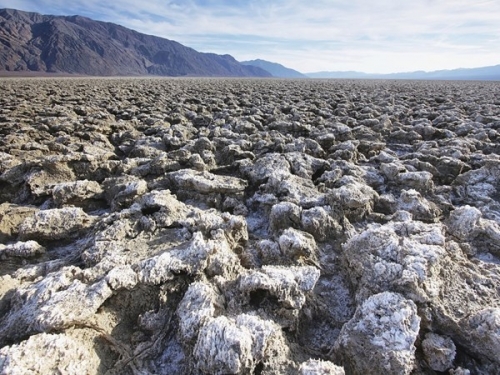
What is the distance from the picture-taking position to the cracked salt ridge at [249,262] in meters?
1.67

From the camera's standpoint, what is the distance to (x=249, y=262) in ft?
8.13

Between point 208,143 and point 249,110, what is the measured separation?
4.07 m

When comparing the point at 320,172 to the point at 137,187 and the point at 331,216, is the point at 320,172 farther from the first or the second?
the point at 137,187

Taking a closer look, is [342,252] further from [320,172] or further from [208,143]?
[208,143]

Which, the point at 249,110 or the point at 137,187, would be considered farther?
the point at 249,110

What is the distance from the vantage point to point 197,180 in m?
3.55

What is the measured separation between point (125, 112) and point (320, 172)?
5.97m

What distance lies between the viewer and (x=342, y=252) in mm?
2510

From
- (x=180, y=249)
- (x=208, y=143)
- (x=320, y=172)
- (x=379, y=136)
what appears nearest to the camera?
(x=180, y=249)

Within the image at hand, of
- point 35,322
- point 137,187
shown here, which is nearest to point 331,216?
point 137,187

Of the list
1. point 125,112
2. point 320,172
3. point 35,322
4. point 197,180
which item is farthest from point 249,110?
point 35,322

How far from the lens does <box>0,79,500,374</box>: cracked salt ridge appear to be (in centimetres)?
→ 167

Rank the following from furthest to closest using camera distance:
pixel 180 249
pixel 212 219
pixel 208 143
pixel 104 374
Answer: pixel 208 143, pixel 212 219, pixel 180 249, pixel 104 374

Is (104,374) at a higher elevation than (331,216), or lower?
lower
